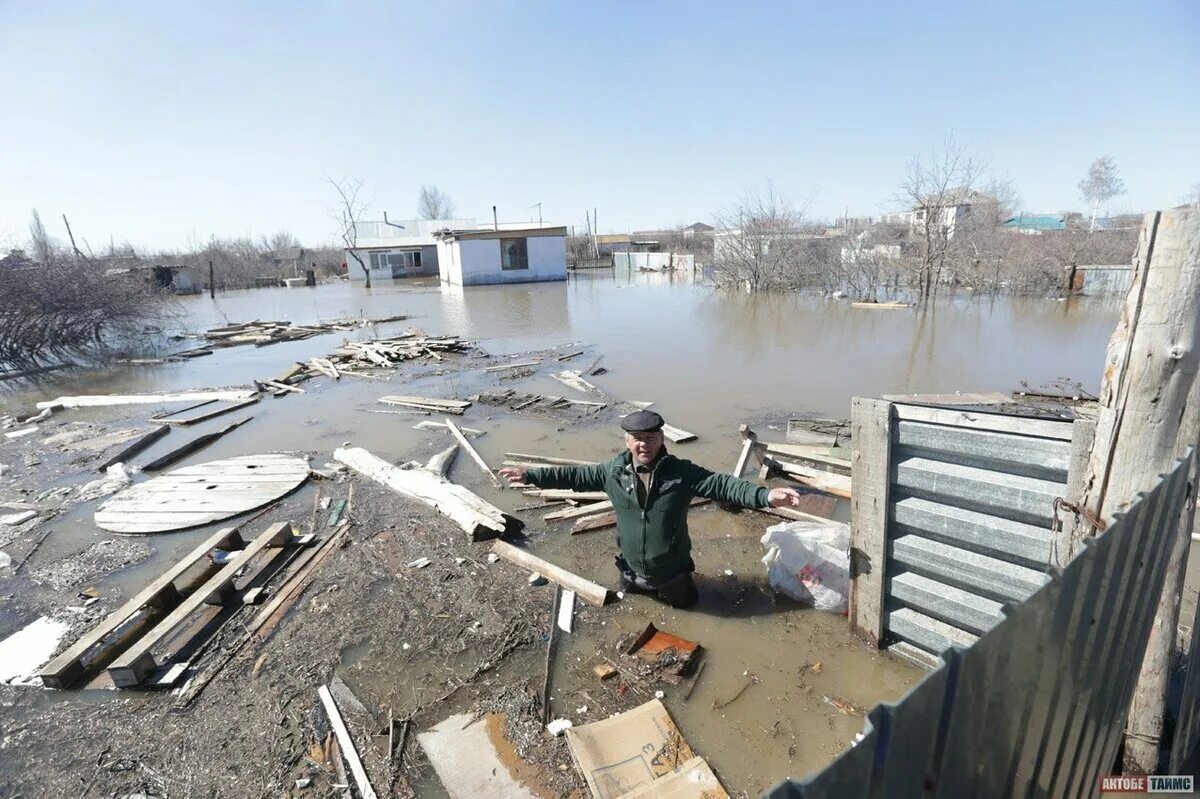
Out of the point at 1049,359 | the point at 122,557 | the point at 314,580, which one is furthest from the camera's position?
the point at 1049,359

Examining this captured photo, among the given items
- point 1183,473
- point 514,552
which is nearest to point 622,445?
point 514,552

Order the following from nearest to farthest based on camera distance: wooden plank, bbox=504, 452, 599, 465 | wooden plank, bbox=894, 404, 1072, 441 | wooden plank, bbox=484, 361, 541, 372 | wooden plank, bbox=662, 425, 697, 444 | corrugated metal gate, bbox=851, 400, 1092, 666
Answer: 1. wooden plank, bbox=894, 404, 1072, 441
2. corrugated metal gate, bbox=851, 400, 1092, 666
3. wooden plank, bbox=504, 452, 599, 465
4. wooden plank, bbox=662, 425, 697, 444
5. wooden plank, bbox=484, 361, 541, 372

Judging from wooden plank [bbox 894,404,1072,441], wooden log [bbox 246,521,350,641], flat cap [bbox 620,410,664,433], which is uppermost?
wooden plank [bbox 894,404,1072,441]

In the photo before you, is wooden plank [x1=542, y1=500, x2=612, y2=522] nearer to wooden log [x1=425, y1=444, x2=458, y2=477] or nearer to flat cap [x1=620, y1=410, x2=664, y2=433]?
wooden log [x1=425, y1=444, x2=458, y2=477]

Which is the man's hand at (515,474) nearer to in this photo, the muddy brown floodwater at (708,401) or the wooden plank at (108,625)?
the muddy brown floodwater at (708,401)

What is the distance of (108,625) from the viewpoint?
14.4 ft

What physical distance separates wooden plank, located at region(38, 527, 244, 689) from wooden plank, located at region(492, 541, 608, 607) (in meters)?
2.82

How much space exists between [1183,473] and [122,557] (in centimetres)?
859

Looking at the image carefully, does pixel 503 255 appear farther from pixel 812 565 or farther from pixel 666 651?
pixel 666 651

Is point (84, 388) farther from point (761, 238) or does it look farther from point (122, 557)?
Answer: point (761, 238)

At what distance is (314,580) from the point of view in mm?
5309

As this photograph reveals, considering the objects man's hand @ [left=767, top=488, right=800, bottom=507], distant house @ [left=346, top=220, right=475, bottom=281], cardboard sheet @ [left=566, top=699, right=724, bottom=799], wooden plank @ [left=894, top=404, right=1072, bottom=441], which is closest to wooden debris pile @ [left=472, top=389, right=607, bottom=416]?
man's hand @ [left=767, top=488, right=800, bottom=507]

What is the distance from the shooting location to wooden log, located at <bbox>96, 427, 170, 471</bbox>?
8781 millimetres

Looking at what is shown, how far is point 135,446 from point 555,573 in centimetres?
867
